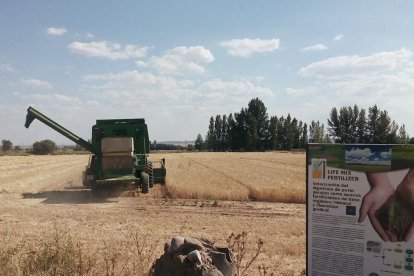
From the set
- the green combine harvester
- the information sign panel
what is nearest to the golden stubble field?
the green combine harvester

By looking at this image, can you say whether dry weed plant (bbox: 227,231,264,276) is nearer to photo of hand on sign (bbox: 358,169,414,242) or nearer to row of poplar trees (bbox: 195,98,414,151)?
photo of hand on sign (bbox: 358,169,414,242)

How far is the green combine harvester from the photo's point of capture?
58.6ft

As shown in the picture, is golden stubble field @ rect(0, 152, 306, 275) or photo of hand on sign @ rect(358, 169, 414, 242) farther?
golden stubble field @ rect(0, 152, 306, 275)

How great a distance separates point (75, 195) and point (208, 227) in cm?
956

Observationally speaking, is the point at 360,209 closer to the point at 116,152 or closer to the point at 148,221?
the point at 148,221

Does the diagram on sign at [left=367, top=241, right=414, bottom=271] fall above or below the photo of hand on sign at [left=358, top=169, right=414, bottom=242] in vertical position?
below

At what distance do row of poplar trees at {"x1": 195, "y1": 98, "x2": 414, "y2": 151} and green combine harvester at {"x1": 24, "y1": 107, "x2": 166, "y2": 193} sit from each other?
6506 centimetres

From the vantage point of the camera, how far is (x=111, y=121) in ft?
63.1

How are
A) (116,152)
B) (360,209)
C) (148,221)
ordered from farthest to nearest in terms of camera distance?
(116,152) < (148,221) < (360,209)

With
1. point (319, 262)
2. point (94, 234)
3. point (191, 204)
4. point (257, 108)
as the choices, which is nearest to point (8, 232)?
point (94, 234)

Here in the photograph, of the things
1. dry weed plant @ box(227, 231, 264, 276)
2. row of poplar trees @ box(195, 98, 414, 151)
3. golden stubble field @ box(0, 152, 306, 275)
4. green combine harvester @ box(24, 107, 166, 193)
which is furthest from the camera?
row of poplar trees @ box(195, 98, 414, 151)

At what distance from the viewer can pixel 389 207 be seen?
4.58 meters

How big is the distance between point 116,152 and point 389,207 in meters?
14.4

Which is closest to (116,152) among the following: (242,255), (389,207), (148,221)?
(148,221)
